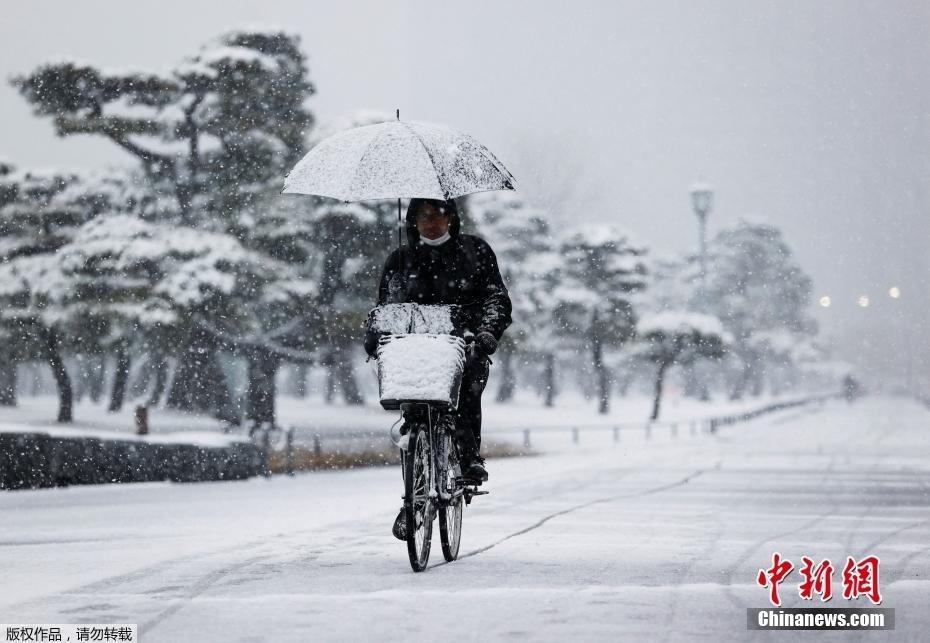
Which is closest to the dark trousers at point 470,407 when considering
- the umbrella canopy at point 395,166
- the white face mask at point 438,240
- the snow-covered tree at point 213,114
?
the white face mask at point 438,240

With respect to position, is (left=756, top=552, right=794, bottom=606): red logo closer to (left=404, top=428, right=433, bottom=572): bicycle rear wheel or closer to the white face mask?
(left=404, top=428, right=433, bottom=572): bicycle rear wheel

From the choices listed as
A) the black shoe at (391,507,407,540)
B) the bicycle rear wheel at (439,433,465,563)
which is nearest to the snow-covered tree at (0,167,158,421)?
the bicycle rear wheel at (439,433,465,563)

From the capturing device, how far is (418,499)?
7.75 m

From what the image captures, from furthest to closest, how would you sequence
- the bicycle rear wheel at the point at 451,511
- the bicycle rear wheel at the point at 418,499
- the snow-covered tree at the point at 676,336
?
the snow-covered tree at the point at 676,336 → the bicycle rear wheel at the point at 451,511 → the bicycle rear wheel at the point at 418,499

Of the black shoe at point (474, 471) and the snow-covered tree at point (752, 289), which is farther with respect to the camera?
the snow-covered tree at point (752, 289)

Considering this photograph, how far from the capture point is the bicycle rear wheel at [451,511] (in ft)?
26.9

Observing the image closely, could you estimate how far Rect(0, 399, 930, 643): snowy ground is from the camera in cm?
642

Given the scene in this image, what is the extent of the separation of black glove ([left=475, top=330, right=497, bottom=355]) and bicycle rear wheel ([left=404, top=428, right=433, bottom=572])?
592 mm

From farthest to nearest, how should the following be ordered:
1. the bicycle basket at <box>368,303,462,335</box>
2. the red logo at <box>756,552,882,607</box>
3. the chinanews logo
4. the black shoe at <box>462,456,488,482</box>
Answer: the black shoe at <box>462,456,488,482</box> < the bicycle basket at <box>368,303,462,335</box> < the red logo at <box>756,552,882,607</box> < the chinanews logo

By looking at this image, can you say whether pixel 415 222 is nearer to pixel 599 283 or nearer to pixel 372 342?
pixel 372 342

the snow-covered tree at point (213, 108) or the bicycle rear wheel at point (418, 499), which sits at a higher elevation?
the snow-covered tree at point (213, 108)

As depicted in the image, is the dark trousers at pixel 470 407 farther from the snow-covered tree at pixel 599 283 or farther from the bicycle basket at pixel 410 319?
the snow-covered tree at pixel 599 283

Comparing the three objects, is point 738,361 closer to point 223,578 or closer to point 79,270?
point 79,270

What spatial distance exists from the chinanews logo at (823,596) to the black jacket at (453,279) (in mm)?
2182
